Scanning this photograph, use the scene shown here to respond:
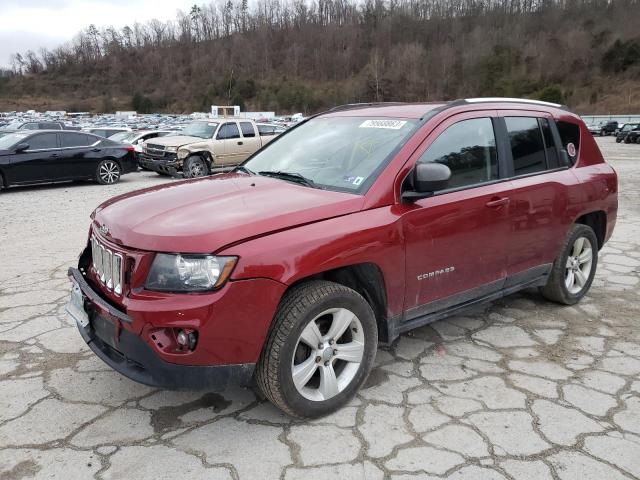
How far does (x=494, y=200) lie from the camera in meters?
3.68

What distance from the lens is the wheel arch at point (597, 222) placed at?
4.83 metres

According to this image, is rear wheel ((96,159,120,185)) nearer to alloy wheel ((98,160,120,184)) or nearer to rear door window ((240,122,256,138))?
alloy wheel ((98,160,120,184))

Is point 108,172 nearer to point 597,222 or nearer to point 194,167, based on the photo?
point 194,167

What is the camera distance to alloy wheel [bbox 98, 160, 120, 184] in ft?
44.9

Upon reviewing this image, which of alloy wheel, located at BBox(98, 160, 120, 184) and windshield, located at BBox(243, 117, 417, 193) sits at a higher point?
windshield, located at BBox(243, 117, 417, 193)

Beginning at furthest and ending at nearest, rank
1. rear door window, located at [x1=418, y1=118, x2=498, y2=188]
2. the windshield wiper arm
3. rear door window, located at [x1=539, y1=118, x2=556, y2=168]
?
rear door window, located at [x1=539, y1=118, x2=556, y2=168] < the windshield wiper arm < rear door window, located at [x1=418, y1=118, x2=498, y2=188]

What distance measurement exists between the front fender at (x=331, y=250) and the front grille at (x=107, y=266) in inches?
25.2

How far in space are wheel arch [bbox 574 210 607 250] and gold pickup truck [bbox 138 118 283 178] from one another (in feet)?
33.6

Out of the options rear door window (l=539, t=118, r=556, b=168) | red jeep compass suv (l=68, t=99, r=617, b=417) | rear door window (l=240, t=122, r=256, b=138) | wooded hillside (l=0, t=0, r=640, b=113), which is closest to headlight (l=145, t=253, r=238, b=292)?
red jeep compass suv (l=68, t=99, r=617, b=417)

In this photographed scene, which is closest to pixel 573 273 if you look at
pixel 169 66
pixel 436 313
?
pixel 436 313

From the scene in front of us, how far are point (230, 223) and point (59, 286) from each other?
331 cm

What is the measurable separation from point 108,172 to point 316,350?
1243 centimetres

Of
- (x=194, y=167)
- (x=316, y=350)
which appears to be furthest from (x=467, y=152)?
(x=194, y=167)

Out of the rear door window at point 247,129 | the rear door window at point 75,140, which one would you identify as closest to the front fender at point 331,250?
the rear door window at point 75,140
